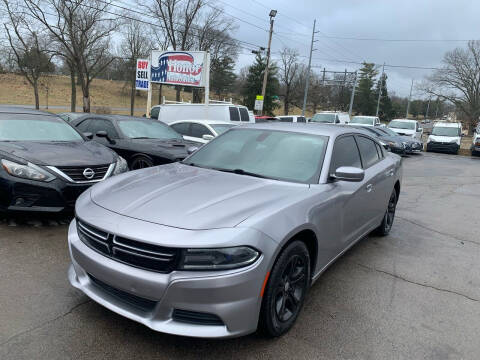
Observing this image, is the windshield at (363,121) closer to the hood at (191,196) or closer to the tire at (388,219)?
the tire at (388,219)

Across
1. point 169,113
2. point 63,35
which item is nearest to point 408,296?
point 169,113

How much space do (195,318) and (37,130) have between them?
4661mm

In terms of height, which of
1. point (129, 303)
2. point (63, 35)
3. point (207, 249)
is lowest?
point (129, 303)

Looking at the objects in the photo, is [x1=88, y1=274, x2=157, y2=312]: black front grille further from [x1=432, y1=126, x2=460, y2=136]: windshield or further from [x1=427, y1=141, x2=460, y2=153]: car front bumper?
[x1=432, y1=126, x2=460, y2=136]: windshield

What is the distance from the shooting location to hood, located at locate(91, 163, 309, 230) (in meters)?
2.40

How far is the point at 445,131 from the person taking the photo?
22.4m

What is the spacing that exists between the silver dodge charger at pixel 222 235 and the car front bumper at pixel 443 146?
20753mm

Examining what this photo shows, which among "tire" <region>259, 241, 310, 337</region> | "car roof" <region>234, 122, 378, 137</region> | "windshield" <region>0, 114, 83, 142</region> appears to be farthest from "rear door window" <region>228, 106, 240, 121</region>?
"tire" <region>259, 241, 310, 337</region>

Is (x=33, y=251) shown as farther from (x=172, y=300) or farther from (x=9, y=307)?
(x=172, y=300)

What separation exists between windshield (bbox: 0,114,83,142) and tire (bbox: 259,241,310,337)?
441 centimetres

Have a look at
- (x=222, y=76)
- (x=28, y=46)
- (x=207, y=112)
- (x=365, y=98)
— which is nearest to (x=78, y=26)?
(x=28, y=46)

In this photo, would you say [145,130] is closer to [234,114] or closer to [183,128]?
[183,128]

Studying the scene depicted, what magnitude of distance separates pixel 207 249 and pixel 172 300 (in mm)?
365

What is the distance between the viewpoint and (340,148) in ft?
12.2
